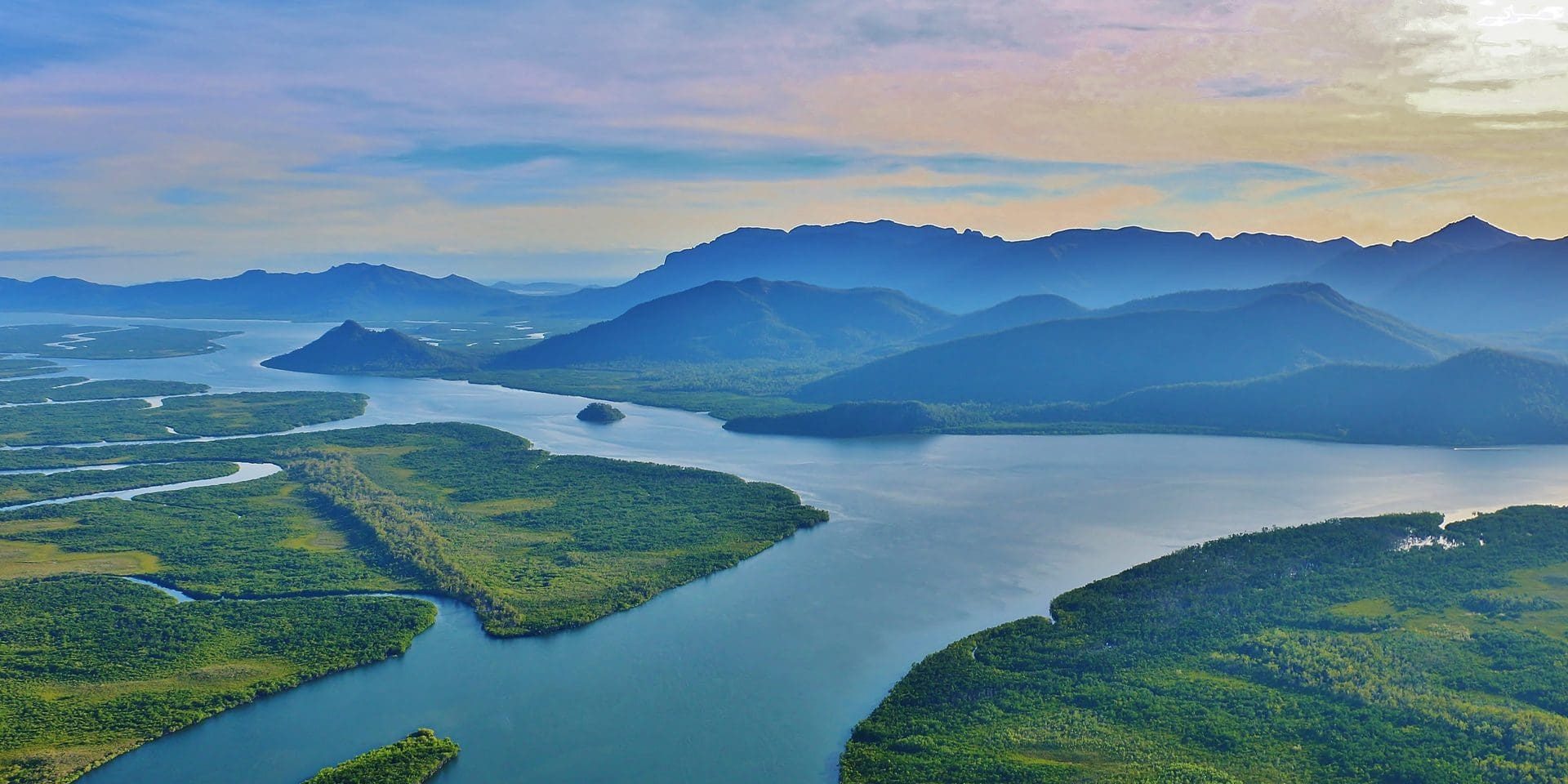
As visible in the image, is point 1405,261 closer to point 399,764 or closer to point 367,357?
point 367,357

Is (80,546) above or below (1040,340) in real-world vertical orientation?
below

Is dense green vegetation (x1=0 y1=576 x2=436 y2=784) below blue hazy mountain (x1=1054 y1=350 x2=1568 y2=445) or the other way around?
below

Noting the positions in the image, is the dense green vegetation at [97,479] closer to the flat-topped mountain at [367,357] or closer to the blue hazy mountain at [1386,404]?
the blue hazy mountain at [1386,404]

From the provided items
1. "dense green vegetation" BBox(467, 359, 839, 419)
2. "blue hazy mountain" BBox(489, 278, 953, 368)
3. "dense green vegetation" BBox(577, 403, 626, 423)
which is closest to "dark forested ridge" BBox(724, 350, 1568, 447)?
"dense green vegetation" BBox(467, 359, 839, 419)

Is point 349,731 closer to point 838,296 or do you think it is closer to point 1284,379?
point 1284,379

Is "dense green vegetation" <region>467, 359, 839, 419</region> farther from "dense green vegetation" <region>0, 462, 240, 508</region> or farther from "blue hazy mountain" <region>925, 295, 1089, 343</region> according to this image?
"dense green vegetation" <region>0, 462, 240, 508</region>

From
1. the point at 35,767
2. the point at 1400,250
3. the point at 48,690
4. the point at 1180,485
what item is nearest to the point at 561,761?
the point at 35,767
